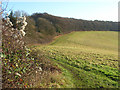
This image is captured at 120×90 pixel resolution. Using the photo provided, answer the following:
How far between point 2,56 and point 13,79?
4.35 ft

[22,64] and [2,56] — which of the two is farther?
[22,64]

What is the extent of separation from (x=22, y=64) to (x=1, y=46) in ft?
5.35

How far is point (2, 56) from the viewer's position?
19.2 feet

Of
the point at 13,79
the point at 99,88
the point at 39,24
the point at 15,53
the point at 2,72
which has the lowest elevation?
the point at 99,88

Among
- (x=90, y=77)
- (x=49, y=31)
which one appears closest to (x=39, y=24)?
(x=49, y=31)

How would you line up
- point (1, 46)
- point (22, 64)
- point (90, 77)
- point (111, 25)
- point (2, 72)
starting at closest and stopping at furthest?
point (2, 72) → point (1, 46) → point (22, 64) → point (90, 77) → point (111, 25)

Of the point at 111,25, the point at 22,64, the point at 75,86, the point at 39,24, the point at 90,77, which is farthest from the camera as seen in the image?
the point at 111,25

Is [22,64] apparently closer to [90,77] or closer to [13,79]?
[13,79]

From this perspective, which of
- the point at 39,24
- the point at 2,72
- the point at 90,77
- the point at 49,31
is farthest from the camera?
the point at 39,24

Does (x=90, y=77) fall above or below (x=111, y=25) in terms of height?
below

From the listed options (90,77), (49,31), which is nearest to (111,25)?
(49,31)

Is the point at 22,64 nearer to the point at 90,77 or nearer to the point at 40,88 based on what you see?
the point at 40,88

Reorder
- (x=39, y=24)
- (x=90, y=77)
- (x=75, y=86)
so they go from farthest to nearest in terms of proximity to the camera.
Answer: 1. (x=39, y=24)
2. (x=90, y=77)
3. (x=75, y=86)

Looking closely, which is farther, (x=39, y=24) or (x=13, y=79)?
(x=39, y=24)
